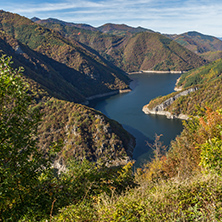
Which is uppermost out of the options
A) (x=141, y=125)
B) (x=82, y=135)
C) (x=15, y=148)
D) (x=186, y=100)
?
(x=15, y=148)

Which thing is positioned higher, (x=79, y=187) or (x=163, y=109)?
(x=79, y=187)

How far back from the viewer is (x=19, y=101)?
10203mm

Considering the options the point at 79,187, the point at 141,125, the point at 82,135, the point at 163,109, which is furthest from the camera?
the point at 163,109

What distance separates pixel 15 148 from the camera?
9.62m

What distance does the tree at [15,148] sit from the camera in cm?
870

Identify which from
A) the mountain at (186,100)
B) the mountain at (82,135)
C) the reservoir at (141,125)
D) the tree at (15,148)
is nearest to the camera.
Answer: the tree at (15,148)

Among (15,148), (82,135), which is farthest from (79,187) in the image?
(82,135)

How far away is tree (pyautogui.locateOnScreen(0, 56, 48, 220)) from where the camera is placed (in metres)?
8.70

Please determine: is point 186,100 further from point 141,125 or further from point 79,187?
point 79,187

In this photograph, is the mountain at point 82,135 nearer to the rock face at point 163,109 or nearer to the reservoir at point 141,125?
the reservoir at point 141,125

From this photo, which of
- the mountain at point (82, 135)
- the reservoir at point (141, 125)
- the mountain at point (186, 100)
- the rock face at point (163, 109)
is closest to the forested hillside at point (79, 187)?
the reservoir at point (141, 125)

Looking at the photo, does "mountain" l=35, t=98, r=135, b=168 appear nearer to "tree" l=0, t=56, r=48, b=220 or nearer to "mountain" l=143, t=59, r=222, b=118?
"mountain" l=143, t=59, r=222, b=118

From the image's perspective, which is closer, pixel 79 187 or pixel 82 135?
pixel 79 187

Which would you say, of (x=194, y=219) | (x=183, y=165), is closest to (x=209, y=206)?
(x=194, y=219)
